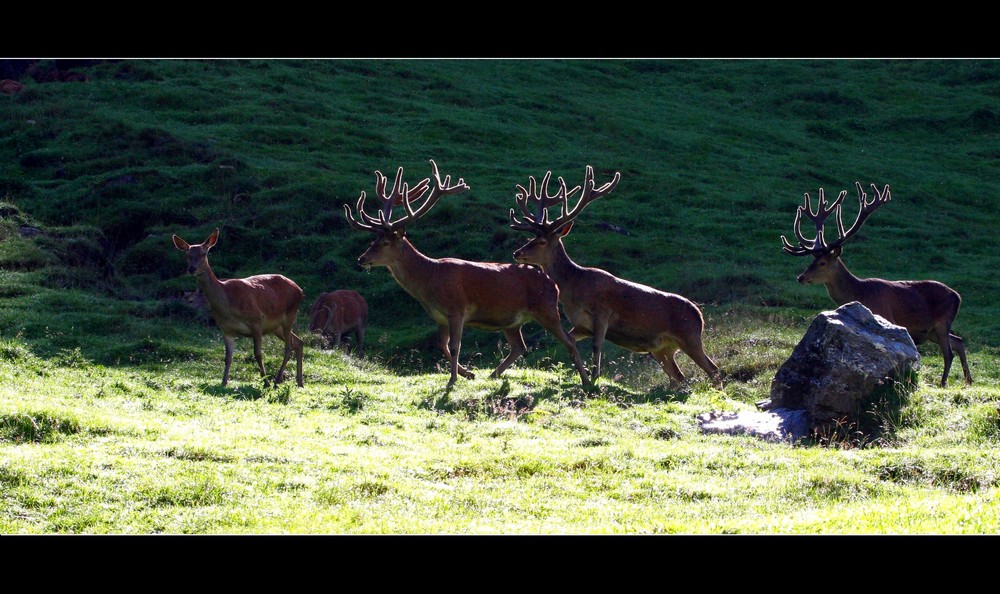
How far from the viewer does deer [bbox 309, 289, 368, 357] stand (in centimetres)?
2167

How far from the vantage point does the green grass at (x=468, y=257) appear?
29.6 ft

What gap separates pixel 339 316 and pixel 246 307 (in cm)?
513

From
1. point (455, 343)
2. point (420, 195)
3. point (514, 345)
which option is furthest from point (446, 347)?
point (420, 195)

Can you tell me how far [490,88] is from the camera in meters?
43.7

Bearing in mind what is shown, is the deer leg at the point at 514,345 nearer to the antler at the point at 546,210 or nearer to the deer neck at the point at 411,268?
the deer neck at the point at 411,268

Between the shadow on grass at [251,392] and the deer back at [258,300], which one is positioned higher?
the deer back at [258,300]

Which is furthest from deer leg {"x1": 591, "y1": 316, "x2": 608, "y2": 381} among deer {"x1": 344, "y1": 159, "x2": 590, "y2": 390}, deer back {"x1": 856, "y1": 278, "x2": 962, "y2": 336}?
deer back {"x1": 856, "y1": 278, "x2": 962, "y2": 336}

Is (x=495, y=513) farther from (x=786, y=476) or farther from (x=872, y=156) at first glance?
(x=872, y=156)

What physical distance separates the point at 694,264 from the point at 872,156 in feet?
55.2

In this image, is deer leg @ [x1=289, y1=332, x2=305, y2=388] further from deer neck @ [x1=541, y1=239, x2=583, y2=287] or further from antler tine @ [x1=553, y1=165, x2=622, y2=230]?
antler tine @ [x1=553, y1=165, x2=622, y2=230]

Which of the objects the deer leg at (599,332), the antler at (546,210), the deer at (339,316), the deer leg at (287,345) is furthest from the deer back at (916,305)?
the deer at (339,316)

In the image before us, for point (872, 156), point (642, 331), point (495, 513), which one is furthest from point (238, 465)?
point (872, 156)

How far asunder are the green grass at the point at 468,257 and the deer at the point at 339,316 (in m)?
0.60

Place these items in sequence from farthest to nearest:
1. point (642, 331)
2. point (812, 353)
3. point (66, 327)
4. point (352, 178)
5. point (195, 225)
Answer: point (352, 178), point (195, 225), point (66, 327), point (642, 331), point (812, 353)
